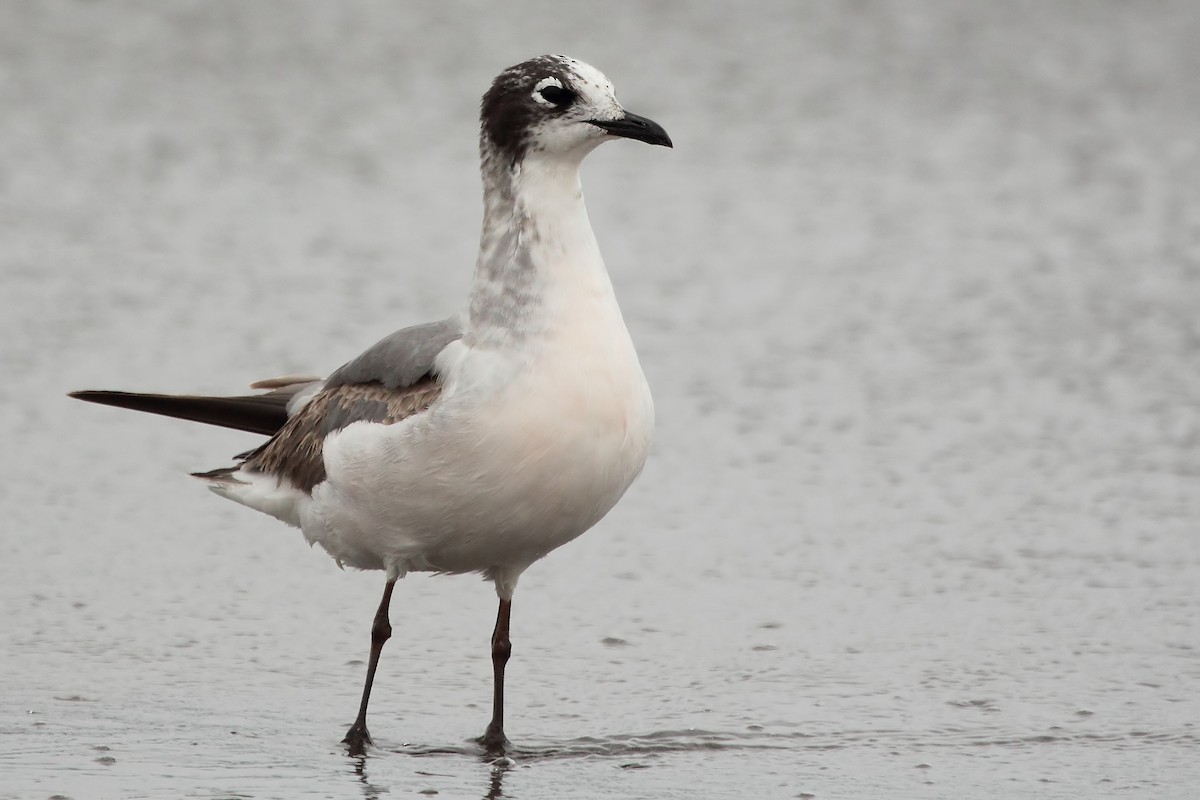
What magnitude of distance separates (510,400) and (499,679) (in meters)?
0.98

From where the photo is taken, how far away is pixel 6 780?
5.15 metres

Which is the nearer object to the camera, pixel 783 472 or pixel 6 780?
pixel 6 780

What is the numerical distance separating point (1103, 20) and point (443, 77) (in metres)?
5.82

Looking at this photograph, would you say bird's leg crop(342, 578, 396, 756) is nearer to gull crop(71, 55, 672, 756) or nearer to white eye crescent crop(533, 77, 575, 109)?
gull crop(71, 55, 672, 756)

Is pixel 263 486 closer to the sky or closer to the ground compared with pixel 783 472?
closer to the ground

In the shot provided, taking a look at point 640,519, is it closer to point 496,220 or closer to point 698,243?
point 496,220

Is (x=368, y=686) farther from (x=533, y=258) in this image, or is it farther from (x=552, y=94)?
(x=552, y=94)

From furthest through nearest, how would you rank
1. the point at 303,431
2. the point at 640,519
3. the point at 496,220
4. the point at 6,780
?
the point at 640,519
the point at 303,431
the point at 496,220
the point at 6,780

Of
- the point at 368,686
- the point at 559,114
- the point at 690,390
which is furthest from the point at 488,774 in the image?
the point at 690,390

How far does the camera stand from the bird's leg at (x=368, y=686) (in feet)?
18.4

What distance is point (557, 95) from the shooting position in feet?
18.1

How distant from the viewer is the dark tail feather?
21.6 feet

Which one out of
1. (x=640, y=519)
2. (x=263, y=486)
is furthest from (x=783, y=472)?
(x=263, y=486)

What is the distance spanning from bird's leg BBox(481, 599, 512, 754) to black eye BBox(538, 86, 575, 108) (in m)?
1.50
